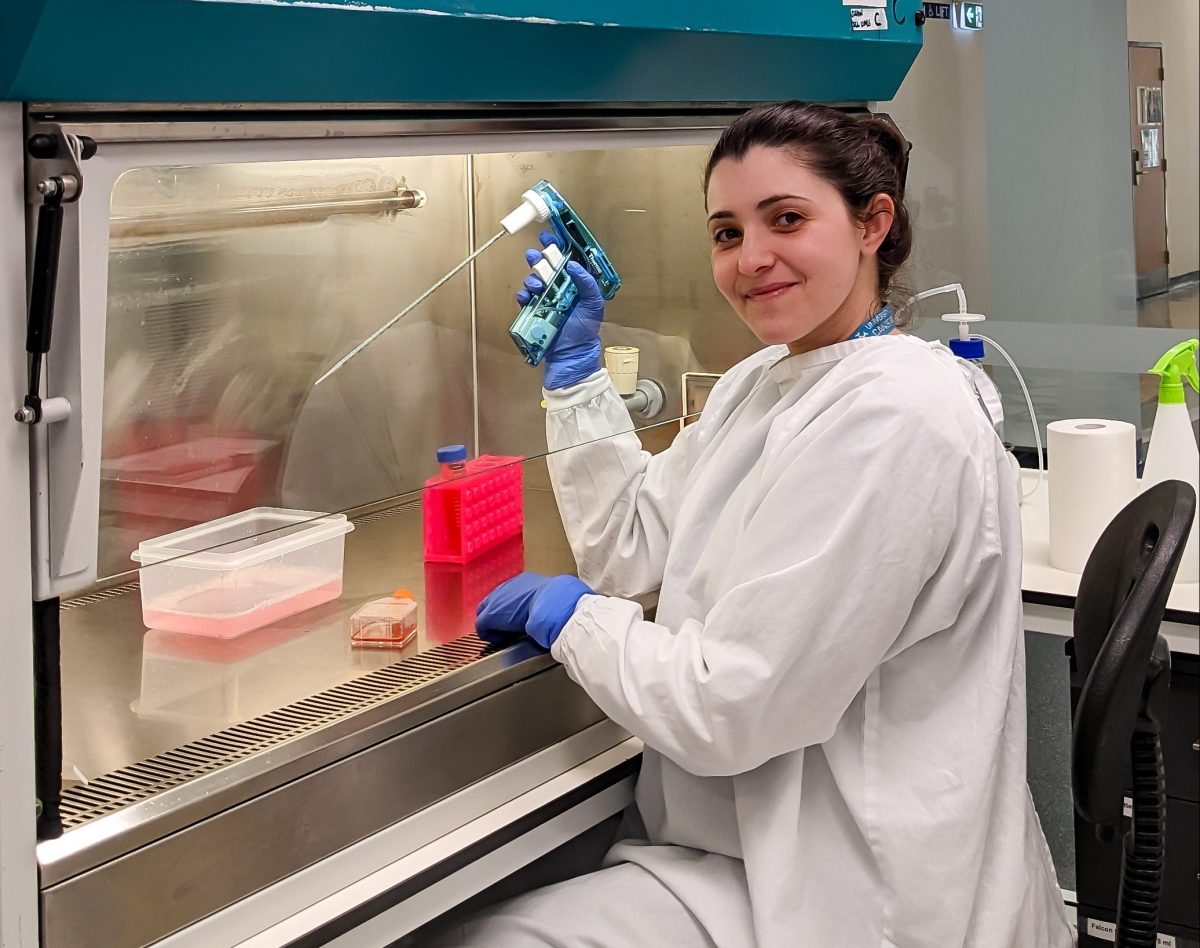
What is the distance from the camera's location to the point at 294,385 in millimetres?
1389

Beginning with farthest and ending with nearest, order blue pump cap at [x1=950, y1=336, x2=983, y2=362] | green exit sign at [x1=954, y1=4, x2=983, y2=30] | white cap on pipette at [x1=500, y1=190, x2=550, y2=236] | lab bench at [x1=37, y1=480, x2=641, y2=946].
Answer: green exit sign at [x1=954, y1=4, x2=983, y2=30], blue pump cap at [x1=950, y1=336, x2=983, y2=362], white cap on pipette at [x1=500, y1=190, x2=550, y2=236], lab bench at [x1=37, y1=480, x2=641, y2=946]

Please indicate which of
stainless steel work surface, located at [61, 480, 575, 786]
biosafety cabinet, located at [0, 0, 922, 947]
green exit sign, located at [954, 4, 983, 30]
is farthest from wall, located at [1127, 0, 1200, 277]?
stainless steel work surface, located at [61, 480, 575, 786]

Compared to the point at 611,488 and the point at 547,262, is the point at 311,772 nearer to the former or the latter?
the point at 611,488

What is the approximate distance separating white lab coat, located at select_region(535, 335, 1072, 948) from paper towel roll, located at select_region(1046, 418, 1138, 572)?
1.93 feet

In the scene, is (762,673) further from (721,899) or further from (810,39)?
(810,39)

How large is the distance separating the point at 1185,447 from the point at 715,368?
71 cm

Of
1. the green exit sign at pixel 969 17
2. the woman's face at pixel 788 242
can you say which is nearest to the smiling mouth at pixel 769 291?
the woman's face at pixel 788 242

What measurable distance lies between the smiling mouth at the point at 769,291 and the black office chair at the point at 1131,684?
478 mm

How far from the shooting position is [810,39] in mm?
1709

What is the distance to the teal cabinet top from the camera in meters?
0.96

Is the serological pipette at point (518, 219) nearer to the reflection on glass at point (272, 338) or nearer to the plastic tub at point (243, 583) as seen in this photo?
the reflection on glass at point (272, 338)

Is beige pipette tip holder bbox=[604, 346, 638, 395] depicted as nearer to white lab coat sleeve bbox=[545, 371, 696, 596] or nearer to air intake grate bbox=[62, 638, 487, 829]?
white lab coat sleeve bbox=[545, 371, 696, 596]

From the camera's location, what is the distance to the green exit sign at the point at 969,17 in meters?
2.56

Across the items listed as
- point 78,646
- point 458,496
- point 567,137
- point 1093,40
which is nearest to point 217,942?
point 78,646
